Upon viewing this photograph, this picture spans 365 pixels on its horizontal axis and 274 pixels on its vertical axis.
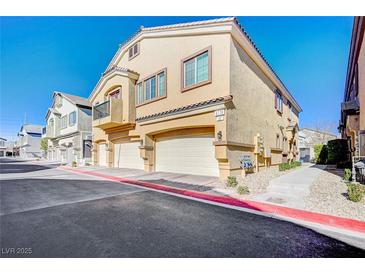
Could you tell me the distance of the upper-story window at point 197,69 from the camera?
30.6 feet

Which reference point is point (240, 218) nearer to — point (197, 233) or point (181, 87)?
point (197, 233)

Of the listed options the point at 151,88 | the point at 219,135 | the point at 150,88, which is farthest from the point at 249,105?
the point at 150,88

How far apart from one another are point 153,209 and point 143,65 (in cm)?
1076

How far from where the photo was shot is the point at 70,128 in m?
23.0

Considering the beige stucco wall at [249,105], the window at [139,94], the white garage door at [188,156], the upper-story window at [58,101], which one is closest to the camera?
the beige stucco wall at [249,105]

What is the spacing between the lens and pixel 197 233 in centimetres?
364

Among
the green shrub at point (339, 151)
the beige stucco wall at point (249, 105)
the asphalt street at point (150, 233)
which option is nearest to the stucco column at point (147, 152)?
the beige stucco wall at point (249, 105)

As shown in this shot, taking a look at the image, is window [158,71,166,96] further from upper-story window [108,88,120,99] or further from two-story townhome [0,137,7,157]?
two-story townhome [0,137,7,157]

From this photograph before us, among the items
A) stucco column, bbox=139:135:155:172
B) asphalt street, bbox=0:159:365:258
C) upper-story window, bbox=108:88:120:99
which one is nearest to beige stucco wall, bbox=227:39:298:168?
asphalt street, bbox=0:159:365:258

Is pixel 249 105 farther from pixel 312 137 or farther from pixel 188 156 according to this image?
pixel 312 137

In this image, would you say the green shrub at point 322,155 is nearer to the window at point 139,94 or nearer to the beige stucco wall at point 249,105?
the beige stucco wall at point 249,105

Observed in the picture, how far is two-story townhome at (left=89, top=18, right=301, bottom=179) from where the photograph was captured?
29.0 feet

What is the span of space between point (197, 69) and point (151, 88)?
3.93 metres

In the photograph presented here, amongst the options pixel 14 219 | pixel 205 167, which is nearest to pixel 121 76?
pixel 205 167
